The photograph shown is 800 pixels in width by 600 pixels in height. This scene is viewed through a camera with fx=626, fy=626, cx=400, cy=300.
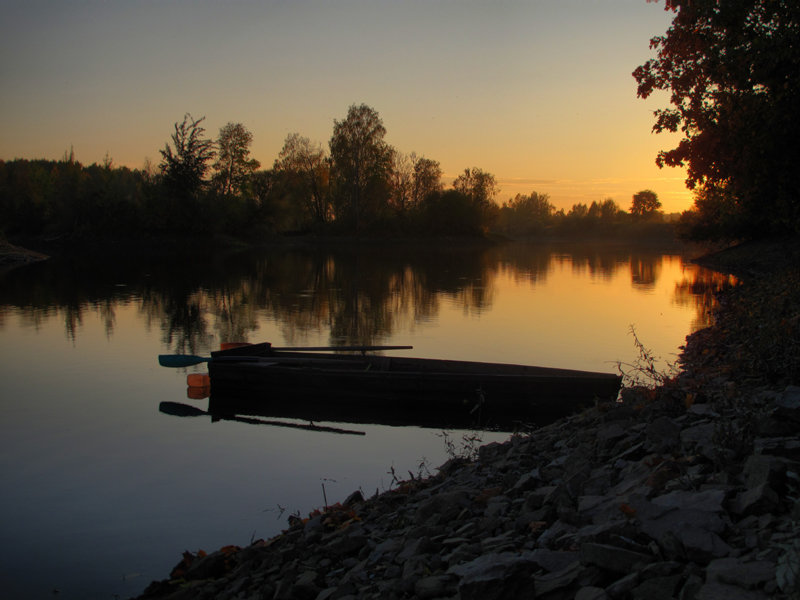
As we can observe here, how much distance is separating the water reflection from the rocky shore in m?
13.4

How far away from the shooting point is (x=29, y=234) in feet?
270

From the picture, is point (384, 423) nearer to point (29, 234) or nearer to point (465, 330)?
point (465, 330)

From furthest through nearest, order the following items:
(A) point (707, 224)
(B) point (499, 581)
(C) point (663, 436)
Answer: (A) point (707, 224) < (C) point (663, 436) < (B) point (499, 581)

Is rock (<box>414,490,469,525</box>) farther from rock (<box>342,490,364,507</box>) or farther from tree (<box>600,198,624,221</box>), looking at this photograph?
tree (<box>600,198,624,221</box>)

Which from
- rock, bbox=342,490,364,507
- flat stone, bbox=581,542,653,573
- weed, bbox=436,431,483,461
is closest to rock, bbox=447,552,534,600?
flat stone, bbox=581,542,653,573

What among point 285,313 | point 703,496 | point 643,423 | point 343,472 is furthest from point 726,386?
point 285,313

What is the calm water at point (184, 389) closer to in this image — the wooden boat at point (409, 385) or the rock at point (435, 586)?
the wooden boat at point (409, 385)

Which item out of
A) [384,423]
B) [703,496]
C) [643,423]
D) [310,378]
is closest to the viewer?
[703,496]

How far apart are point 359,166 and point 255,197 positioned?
14997mm

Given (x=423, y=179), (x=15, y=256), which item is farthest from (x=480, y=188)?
(x=15, y=256)

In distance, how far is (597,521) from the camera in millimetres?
4711

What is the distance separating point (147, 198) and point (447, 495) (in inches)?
3122

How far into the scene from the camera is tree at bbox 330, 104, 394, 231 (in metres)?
84.9

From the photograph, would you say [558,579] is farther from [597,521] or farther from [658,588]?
[597,521]
